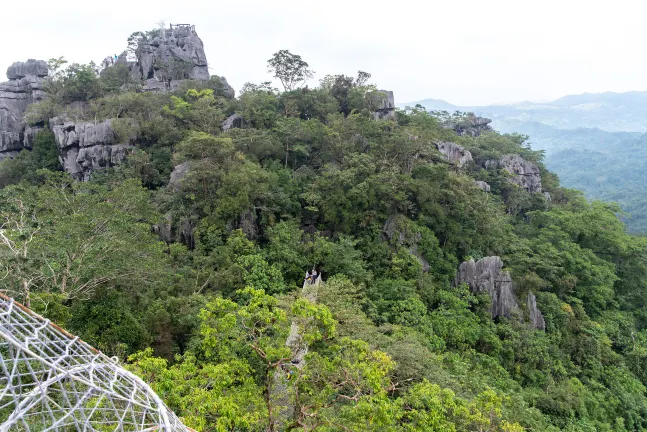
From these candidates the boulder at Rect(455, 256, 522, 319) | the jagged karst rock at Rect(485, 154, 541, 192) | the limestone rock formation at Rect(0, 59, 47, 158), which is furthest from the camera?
the jagged karst rock at Rect(485, 154, 541, 192)

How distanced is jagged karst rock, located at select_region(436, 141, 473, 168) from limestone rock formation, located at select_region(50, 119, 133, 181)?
16761 mm

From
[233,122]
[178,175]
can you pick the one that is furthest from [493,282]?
[233,122]

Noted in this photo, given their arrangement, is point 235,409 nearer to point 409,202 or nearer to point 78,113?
point 409,202

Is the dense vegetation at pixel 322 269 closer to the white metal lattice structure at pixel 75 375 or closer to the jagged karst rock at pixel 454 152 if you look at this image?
the jagged karst rock at pixel 454 152

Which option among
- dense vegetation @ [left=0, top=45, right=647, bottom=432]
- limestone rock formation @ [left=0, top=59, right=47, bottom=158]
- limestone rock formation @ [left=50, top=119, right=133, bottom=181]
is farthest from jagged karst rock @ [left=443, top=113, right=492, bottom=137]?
limestone rock formation @ [left=0, top=59, right=47, bottom=158]

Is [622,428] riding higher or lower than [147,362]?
lower

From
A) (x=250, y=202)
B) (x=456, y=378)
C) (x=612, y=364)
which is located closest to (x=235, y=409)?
(x=456, y=378)

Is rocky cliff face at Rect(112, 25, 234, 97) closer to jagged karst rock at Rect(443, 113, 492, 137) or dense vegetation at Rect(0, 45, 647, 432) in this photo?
dense vegetation at Rect(0, 45, 647, 432)

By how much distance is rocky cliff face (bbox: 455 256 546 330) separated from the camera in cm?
1508

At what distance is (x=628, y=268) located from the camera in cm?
1933

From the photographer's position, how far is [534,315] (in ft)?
49.9

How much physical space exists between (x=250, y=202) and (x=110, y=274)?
6.56 metres

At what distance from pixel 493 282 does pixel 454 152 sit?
8.76 meters

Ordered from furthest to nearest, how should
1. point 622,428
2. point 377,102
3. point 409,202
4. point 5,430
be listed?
1. point 377,102
2. point 409,202
3. point 622,428
4. point 5,430
